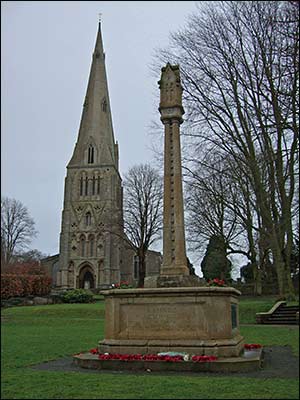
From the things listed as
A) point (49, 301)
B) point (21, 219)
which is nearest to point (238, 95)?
point (49, 301)

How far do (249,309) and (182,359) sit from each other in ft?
58.7

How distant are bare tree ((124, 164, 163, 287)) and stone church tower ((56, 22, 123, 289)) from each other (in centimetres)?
1347

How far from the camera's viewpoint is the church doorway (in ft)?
240

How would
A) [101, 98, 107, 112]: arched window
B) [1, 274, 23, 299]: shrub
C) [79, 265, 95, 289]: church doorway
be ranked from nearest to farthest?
1. [1, 274, 23, 299]: shrub
2. [79, 265, 95, 289]: church doorway
3. [101, 98, 107, 112]: arched window

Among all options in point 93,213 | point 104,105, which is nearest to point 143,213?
point 93,213

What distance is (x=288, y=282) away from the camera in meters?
26.9

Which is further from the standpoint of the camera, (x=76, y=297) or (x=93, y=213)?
(x=93, y=213)

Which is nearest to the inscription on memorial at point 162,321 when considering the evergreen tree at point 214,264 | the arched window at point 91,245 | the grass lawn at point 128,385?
the grass lawn at point 128,385

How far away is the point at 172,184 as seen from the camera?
12.1 metres

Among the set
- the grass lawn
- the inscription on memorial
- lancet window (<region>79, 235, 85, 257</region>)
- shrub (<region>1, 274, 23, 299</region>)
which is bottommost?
the grass lawn

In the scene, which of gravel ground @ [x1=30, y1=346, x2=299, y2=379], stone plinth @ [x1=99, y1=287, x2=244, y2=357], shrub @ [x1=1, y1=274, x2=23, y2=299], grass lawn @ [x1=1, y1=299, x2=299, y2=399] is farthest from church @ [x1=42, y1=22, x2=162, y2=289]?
grass lawn @ [x1=1, y1=299, x2=299, y2=399]

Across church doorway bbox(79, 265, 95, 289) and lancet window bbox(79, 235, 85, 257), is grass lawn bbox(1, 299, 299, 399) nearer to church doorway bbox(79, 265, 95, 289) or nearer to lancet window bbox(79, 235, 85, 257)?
lancet window bbox(79, 235, 85, 257)

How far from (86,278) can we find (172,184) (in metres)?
64.2

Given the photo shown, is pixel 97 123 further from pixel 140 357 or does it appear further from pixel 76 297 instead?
pixel 140 357
